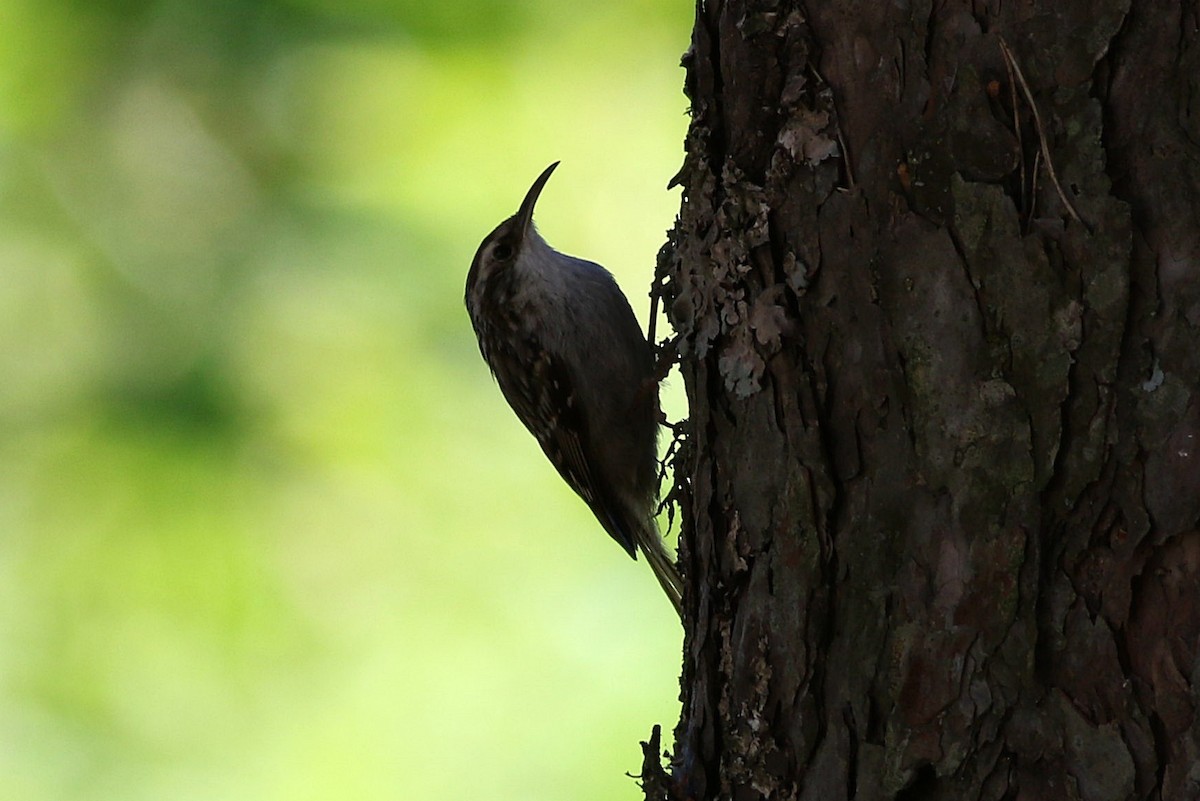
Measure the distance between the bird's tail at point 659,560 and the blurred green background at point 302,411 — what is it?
247 mm

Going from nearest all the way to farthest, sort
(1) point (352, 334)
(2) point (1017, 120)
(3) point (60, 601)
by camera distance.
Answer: (2) point (1017, 120) → (3) point (60, 601) → (1) point (352, 334)

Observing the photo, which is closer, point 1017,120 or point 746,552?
point 1017,120

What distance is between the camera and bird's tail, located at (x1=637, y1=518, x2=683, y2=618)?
3.04 meters

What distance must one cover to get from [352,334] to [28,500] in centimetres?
92

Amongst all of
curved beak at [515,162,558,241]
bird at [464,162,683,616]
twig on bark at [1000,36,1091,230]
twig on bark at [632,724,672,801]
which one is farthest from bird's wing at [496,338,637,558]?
twig on bark at [1000,36,1091,230]

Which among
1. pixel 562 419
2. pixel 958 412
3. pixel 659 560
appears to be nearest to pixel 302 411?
pixel 562 419

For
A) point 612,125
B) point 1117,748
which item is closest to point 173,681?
point 612,125

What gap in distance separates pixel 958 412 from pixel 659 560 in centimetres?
180

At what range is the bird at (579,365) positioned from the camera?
3.06 meters

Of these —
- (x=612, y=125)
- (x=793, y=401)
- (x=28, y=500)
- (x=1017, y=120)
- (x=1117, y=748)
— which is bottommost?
(x=1117, y=748)

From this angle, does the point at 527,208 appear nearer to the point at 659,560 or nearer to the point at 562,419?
the point at 562,419

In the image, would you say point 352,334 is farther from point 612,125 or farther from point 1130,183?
point 1130,183

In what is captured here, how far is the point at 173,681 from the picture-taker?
10.7ft

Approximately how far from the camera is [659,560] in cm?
316
